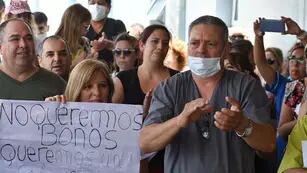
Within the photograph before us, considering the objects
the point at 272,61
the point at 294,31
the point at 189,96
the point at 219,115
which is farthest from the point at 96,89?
the point at 272,61

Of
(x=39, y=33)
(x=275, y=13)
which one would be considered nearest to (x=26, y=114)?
(x=39, y=33)

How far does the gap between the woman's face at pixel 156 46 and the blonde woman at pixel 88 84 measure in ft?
2.52

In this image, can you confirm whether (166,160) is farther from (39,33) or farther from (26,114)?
(39,33)

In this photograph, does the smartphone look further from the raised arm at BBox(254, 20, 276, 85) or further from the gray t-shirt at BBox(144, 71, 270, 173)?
the gray t-shirt at BBox(144, 71, 270, 173)

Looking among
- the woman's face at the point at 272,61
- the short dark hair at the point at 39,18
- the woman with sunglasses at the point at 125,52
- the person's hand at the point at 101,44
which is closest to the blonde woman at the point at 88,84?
the woman with sunglasses at the point at 125,52

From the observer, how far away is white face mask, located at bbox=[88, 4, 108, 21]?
567cm

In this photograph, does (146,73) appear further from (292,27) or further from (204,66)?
(292,27)

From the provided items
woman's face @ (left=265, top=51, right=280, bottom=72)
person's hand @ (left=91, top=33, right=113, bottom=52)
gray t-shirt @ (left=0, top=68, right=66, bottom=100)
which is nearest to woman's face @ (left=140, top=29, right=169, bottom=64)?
gray t-shirt @ (left=0, top=68, right=66, bottom=100)

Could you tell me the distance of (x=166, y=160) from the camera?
9.18 ft

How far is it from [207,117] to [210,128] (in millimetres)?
53

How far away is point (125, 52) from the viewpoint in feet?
15.9

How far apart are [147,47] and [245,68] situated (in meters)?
1.18

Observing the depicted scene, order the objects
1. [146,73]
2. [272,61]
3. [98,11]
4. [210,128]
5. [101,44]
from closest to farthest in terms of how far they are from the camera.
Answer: [210,128], [146,73], [101,44], [98,11], [272,61]

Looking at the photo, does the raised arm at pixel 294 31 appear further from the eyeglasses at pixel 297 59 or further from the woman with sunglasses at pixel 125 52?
the woman with sunglasses at pixel 125 52
